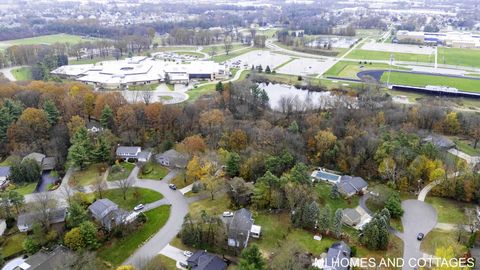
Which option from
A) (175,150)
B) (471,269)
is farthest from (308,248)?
(175,150)

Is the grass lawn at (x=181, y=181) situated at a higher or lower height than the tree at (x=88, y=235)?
lower

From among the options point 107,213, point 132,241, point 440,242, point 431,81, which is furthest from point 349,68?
point 132,241

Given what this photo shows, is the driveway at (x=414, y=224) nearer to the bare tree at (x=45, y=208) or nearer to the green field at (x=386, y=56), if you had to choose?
the bare tree at (x=45, y=208)

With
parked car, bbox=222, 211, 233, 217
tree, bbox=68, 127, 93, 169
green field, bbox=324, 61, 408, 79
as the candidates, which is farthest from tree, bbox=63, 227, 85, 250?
green field, bbox=324, 61, 408, 79

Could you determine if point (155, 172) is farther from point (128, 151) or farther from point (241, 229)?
point (241, 229)

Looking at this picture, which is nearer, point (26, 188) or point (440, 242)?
point (440, 242)

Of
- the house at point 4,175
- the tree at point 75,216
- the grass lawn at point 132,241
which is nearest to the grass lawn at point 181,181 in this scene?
the grass lawn at point 132,241
